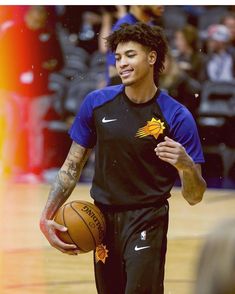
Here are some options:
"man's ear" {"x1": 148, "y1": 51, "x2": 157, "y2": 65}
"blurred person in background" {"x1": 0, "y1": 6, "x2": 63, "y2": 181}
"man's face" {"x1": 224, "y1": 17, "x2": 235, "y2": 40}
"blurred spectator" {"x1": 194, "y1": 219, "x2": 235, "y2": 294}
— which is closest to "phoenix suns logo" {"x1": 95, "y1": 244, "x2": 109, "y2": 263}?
"man's ear" {"x1": 148, "y1": 51, "x2": 157, "y2": 65}

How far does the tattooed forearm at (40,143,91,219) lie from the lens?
16.3 feet

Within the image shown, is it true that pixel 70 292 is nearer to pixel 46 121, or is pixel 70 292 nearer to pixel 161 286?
pixel 161 286

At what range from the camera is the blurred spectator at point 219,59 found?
1364cm

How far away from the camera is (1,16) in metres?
13.4

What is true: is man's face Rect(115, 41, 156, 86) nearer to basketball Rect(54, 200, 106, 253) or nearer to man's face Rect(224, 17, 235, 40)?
basketball Rect(54, 200, 106, 253)

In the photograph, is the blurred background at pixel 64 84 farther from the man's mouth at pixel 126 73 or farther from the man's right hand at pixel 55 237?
the man's right hand at pixel 55 237

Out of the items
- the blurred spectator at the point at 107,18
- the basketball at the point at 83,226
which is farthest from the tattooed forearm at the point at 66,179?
the blurred spectator at the point at 107,18

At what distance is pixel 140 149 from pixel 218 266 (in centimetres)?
285

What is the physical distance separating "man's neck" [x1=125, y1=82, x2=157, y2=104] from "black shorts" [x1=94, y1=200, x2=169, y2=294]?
524 mm

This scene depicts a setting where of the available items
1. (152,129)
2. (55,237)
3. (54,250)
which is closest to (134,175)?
(152,129)

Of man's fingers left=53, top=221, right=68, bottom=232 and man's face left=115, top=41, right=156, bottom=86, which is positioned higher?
man's face left=115, top=41, right=156, bottom=86

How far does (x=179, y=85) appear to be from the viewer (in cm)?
1304

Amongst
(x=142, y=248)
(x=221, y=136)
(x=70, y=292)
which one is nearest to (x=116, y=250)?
(x=142, y=248)
